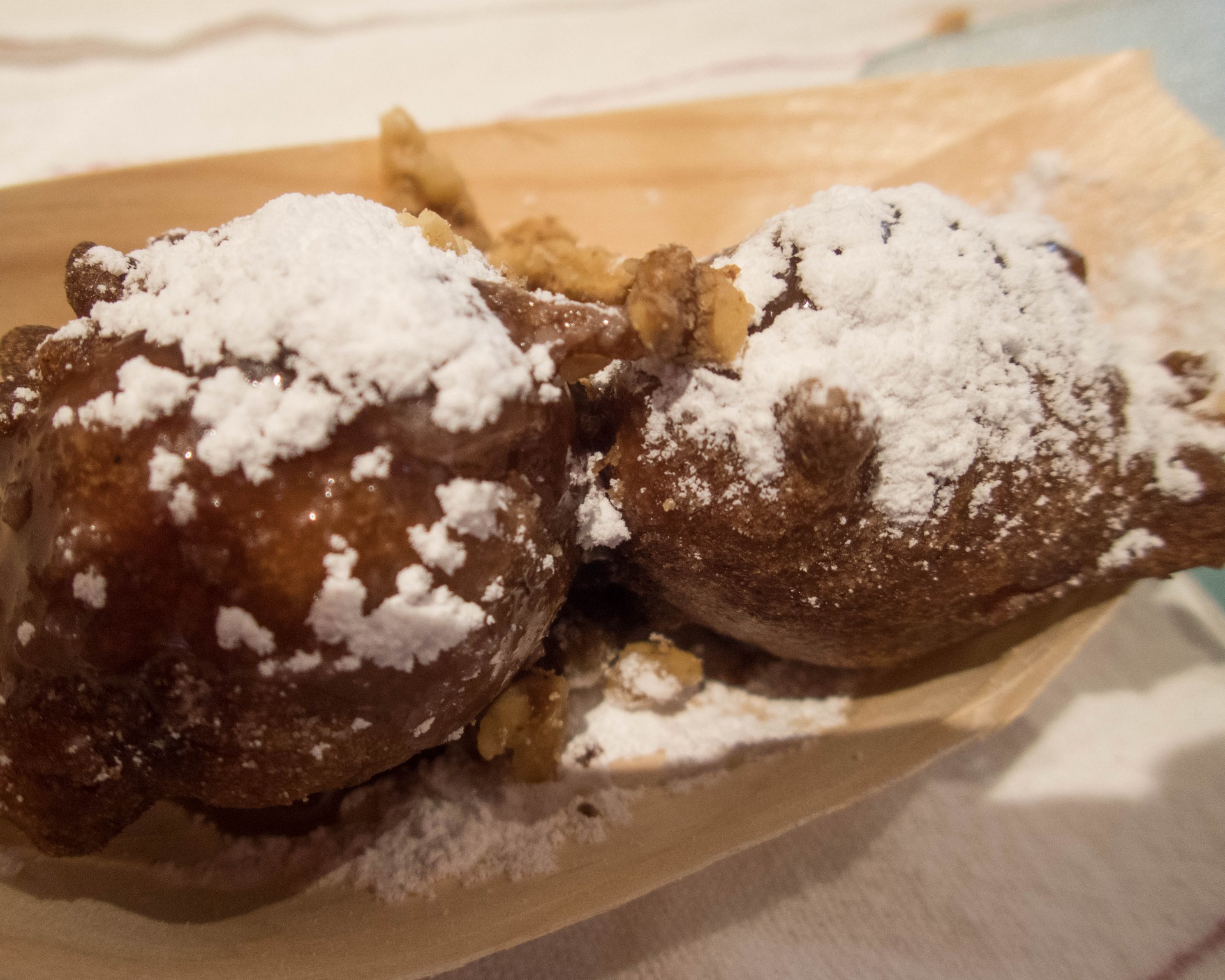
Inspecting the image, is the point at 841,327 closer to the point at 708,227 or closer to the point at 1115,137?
the point at 708,227

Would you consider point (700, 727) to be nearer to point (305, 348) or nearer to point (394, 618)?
point (394, 618)

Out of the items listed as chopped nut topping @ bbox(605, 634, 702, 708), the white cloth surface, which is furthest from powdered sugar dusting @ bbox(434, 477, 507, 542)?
the white cloth surface

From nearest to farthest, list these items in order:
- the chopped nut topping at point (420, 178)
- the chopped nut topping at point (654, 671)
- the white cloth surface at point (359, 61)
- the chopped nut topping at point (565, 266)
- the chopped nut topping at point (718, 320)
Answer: the chopped nut topping at point (718, 320)
the chopped nut topping at point (565, 266)
the chopped nut topping at point (654, 671)
the chopped nut topping at point (420, 178)
the white cloth surface at point (359, 61)

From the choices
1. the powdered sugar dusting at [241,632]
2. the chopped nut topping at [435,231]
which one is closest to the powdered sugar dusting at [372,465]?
the powdered sugar dusting at [241,632]

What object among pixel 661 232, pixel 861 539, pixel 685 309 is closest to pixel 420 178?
pixel 661 232

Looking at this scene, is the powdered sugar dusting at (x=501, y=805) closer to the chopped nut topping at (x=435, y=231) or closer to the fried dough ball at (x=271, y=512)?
the fried dough ball at (x=271, y=512)

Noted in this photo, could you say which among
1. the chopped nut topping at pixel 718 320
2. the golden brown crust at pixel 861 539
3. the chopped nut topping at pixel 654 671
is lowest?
the chopped nut topping at pixel 654 671
